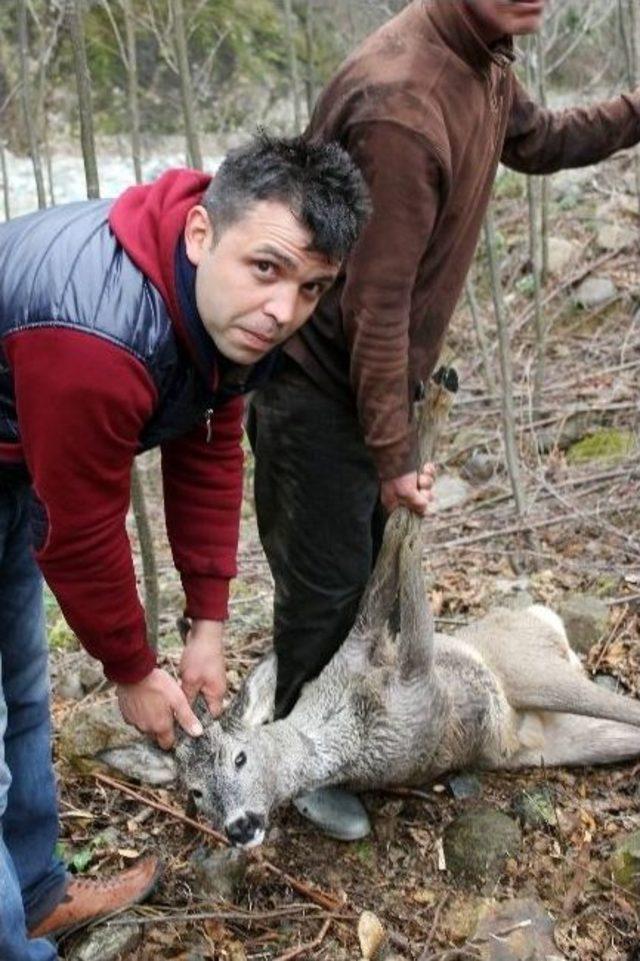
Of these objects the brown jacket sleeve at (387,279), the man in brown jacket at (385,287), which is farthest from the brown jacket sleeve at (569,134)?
the brown jacket sleeve at (387,279)

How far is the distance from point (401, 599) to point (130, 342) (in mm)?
1707

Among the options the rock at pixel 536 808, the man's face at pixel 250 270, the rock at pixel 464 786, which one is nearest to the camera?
the man's face at pixel 250 270

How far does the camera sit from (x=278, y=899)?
3557 mm

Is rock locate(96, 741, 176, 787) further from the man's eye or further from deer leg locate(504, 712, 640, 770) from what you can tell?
the man's eye

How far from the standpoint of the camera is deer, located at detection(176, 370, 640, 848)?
3.39m

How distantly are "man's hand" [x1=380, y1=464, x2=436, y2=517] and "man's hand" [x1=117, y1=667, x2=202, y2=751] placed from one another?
90cm

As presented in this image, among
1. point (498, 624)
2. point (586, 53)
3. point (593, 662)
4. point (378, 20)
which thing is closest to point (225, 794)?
point (498, 624)

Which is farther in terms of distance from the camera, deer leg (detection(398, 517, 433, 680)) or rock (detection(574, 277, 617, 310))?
rock (detection(574, 277, 617, 310))

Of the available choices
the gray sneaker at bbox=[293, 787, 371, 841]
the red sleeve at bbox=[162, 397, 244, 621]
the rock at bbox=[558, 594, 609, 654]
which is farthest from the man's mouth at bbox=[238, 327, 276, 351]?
the rock at bbox=[558, 594, 609, 654]

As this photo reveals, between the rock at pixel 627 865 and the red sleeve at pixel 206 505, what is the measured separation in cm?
160

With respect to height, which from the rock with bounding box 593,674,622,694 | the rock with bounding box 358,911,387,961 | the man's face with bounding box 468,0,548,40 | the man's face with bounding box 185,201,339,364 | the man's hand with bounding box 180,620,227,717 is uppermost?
the man's face with bounding box 468,0,548,40

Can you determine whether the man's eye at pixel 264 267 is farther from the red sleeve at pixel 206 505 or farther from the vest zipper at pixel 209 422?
the red sleeve at pixel 206 505

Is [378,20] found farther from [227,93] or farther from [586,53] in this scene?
[227,93]

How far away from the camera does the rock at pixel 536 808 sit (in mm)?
3807
